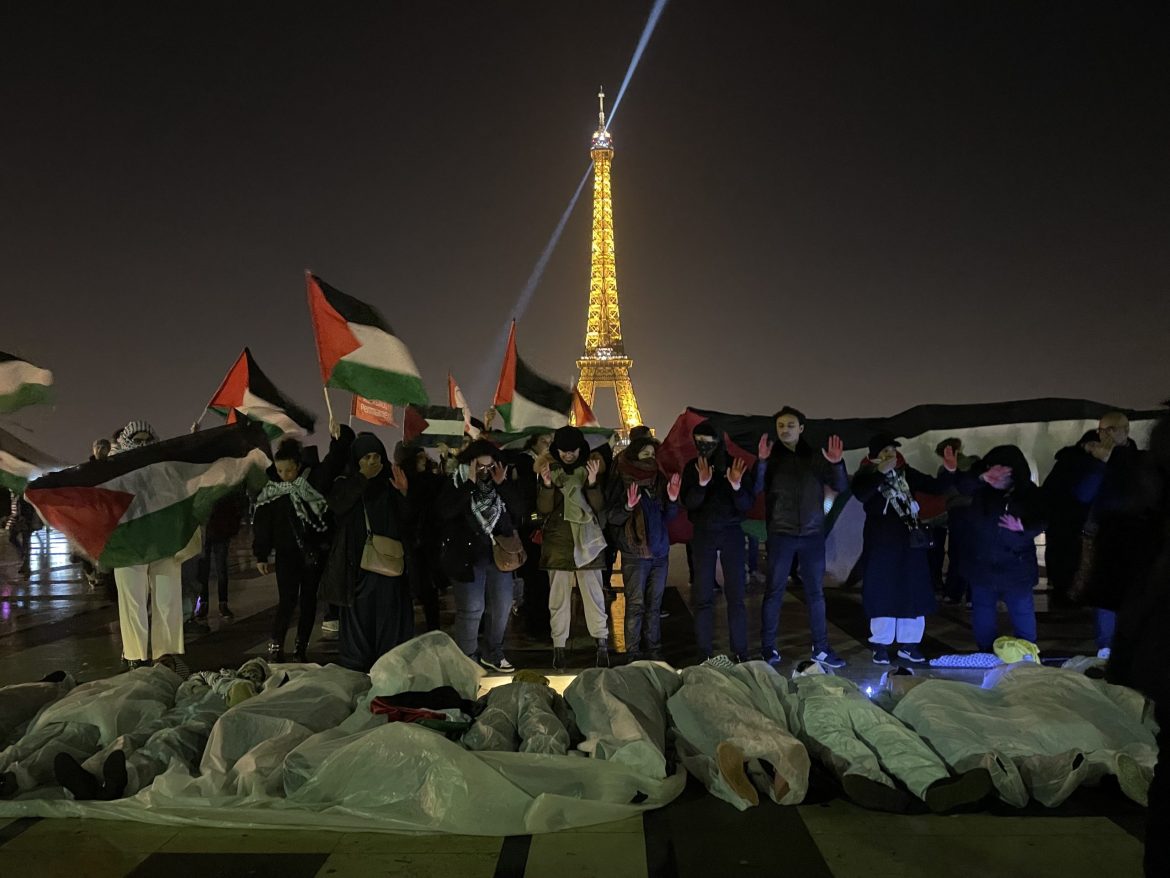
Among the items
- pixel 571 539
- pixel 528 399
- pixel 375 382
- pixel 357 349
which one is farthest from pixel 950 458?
pixel 528 399

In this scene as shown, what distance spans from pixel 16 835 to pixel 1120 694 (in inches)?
194

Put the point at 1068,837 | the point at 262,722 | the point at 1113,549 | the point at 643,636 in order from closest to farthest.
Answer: the point at 1113,549 → the point at 1068,837 → the point at 262,722 → the point at 643,636

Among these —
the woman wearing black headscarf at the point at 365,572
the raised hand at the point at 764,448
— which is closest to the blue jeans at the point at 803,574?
the raised hand at the point at 764,448

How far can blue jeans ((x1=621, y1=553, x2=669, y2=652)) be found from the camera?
6.42 metres

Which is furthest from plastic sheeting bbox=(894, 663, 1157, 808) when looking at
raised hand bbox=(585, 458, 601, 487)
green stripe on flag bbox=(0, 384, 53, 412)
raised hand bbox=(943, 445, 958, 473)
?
green stripe on flag bbox=(0, 384, 53, 412)

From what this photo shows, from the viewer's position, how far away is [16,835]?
10.8 ft

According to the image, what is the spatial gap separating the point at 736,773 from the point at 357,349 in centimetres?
513

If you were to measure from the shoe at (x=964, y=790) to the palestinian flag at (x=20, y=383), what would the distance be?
8.62 meters

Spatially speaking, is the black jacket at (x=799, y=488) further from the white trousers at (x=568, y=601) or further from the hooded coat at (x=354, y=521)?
the hooded coat at (x=354, y=521)

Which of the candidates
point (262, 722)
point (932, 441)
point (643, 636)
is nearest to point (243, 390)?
point (643, 636)

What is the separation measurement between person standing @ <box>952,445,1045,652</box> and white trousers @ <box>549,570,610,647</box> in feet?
9.18

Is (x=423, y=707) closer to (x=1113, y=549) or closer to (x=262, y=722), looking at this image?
(x=262, y=722)

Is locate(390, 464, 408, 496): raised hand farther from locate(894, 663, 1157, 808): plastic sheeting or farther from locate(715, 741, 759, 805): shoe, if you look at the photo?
locate(894, 663, 1157, 808): plastic sheeting

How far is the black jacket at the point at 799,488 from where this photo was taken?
615 centimetres
